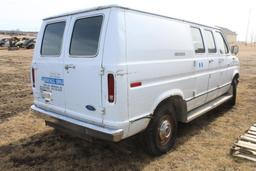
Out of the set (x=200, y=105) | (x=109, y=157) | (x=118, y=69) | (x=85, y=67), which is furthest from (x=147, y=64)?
(x=200, y=105)

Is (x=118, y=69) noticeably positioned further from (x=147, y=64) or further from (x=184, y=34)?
(x=184, y=34)

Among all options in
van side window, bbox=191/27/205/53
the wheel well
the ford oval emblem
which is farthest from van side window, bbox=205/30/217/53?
the ford oval emblem

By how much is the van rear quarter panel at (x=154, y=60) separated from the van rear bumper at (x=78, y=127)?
0.33 m

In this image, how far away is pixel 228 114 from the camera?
6.75 m

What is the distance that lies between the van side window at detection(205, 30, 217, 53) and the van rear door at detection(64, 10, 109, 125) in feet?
9.37

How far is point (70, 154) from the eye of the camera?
4.40m

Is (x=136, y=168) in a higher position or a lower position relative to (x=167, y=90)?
lower

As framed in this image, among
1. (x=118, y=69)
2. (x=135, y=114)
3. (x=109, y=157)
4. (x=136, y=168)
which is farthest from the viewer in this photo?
(x=109, y=157)

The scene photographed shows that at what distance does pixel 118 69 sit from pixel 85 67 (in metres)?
0.58

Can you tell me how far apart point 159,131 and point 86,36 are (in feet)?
6.17

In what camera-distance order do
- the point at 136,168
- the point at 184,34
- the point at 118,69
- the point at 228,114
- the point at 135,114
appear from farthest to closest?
the point at 228,114 < the point at 184,34 < the point at 136,168 < the point at 135,114 < the point at 118,69

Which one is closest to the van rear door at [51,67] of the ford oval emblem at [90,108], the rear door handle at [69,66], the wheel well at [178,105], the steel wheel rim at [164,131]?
the rear door handle at [69,66]

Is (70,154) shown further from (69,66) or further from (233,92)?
(233,92)

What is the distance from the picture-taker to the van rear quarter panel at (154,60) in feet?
11.6
